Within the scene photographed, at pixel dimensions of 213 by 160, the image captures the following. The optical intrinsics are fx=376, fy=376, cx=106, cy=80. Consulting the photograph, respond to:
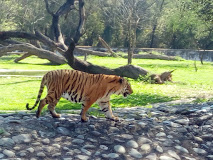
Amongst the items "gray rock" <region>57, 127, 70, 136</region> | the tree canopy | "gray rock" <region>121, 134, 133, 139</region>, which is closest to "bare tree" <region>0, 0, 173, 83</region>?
"gray rock" <region>57, 127, 70, 136</region>

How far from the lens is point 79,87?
7809mm

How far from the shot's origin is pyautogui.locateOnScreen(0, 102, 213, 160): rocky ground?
6.48m

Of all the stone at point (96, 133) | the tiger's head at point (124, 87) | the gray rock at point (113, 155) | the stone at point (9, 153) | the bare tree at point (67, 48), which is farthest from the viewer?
the bare tree at point (67, 48)

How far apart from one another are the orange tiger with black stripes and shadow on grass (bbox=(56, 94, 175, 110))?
3804 mm

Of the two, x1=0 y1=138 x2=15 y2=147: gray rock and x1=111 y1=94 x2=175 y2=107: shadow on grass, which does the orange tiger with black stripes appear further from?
x1=111 y1=94 x2=175 y2=107: shadow on grass

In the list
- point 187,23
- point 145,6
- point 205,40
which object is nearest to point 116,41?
point 145,6

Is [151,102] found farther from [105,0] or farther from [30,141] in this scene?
[105,0]

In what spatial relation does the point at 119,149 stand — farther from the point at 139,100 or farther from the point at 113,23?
the point at 113,23

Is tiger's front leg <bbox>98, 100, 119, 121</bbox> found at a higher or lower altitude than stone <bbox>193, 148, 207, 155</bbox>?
higher

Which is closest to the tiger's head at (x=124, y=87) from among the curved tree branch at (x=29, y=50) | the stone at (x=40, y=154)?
the stone at (x=40, y=154)

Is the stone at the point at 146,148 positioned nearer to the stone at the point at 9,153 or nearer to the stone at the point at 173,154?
the stone at the point at 173,154

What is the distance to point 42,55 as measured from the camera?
21375 mm

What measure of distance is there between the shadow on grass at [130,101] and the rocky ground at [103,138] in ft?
11.6

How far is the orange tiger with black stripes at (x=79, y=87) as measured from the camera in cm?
770
